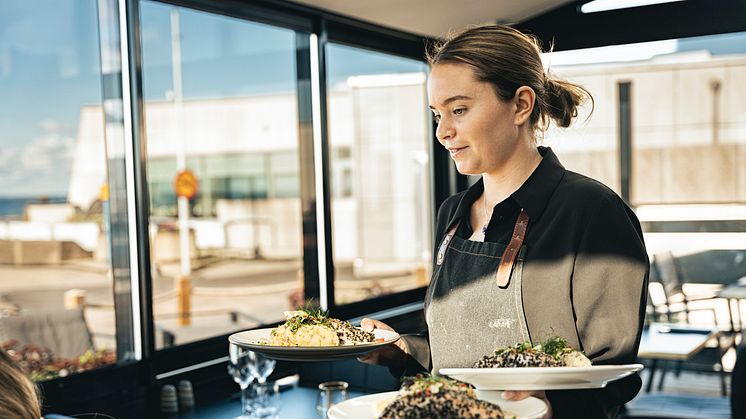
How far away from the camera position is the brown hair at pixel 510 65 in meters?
1.67

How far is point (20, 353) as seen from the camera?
3420 millimetres

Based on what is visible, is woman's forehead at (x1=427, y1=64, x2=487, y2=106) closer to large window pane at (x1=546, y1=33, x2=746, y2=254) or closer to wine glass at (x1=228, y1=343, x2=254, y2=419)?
wine glass at (x1=228, y1=343, x2=254, y2=419)

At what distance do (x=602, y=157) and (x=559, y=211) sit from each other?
137 inches

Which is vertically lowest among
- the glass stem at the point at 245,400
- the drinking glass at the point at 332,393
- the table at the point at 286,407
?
the table at the point at 286,407

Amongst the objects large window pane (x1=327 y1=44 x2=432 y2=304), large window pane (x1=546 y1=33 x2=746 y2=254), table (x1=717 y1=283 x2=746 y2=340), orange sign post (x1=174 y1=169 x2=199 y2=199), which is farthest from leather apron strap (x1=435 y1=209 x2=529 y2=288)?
orange sign post (x1=174 y1=169 x2=199 y2=199)

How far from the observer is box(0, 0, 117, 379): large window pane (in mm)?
7305

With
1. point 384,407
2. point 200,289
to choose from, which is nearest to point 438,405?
point 384,407

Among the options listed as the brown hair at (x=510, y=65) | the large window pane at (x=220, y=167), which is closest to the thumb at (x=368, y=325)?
the brown hair at (x=510, y=65)

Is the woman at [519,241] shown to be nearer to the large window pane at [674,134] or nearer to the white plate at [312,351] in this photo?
the white plate at [312,351]

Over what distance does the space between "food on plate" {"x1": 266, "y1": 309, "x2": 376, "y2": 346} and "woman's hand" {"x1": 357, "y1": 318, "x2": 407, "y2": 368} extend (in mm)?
24

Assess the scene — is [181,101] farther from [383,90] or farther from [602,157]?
[602,157]

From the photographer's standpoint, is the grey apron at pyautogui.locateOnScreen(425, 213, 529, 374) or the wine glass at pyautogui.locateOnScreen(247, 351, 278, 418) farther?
the wine glass at pyautogui.locateOnScreen(247, 351, 278, 418)

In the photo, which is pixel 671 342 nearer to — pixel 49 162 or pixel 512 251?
pixel 512 251

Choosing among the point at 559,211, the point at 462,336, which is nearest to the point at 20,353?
the point at 462,336
